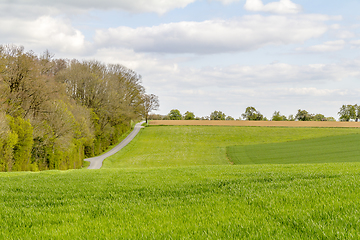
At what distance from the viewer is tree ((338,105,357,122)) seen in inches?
5140

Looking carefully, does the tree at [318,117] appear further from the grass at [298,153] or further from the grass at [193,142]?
the grass at [298,153]

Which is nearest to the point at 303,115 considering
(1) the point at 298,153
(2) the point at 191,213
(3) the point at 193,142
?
(3) the point at 193,142

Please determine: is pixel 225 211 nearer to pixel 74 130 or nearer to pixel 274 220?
pixel 274 220

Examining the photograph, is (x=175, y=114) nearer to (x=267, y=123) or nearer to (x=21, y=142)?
(x=267, y=123)

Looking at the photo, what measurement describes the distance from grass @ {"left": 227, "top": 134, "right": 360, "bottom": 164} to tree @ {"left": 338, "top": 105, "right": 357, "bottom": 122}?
76215 millimetres

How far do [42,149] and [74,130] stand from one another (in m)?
6.27

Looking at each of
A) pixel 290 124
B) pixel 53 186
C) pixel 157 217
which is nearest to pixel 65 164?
pixel 53 186

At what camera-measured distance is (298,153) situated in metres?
53.7

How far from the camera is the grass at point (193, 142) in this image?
5612cm

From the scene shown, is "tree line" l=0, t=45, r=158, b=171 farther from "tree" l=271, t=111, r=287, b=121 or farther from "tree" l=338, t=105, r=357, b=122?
"tree" l=338, t=105, r=357, b=122

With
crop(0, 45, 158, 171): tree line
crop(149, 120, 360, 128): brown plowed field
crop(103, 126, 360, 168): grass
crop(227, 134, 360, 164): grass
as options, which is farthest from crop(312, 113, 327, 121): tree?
crop(0, 45, 158, 171): tree line

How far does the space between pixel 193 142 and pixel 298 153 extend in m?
30.7

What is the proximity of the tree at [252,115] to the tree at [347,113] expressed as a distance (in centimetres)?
3892

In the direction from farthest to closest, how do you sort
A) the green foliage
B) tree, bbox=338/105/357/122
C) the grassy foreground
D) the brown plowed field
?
tree, bbox=338/105/357/122 < the brown plowed field < the green foliage < the grassy foreground
